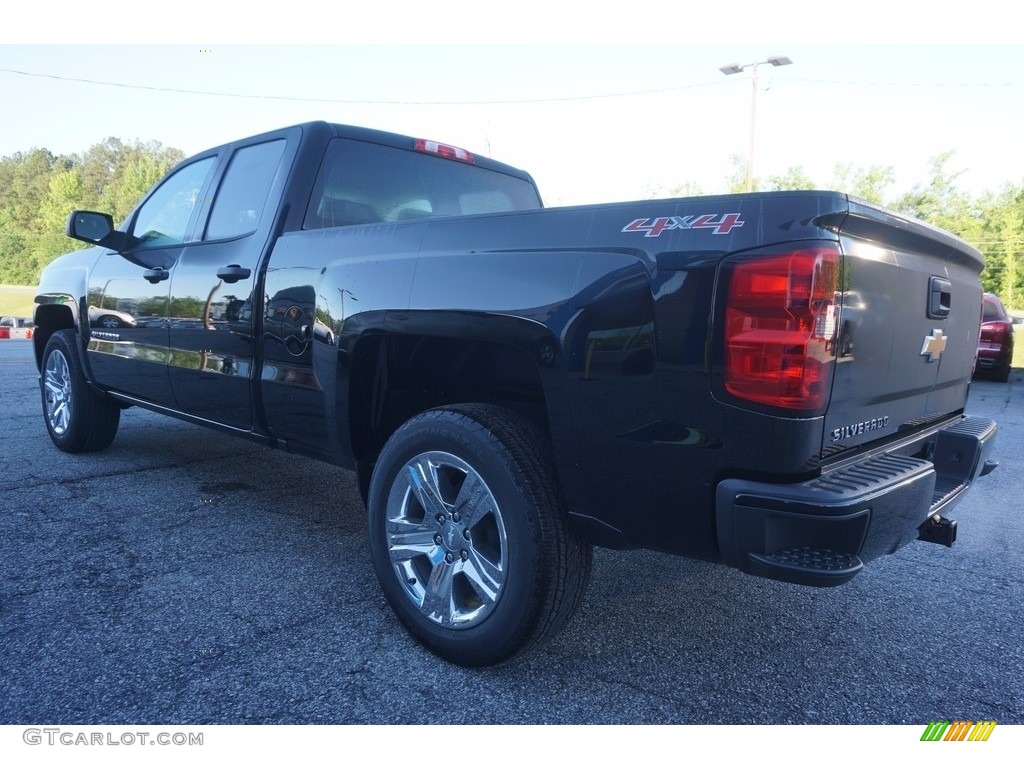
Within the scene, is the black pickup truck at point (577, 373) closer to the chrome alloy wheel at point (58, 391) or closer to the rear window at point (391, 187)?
the rear window at point (391, 187)

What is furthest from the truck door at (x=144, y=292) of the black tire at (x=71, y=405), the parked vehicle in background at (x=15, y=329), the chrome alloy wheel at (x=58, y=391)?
the parked vehicle in background at (x=15, y=329)

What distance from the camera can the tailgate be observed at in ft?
6.31

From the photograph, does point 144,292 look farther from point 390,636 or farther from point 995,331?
point 995,331

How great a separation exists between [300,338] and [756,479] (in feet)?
6.26

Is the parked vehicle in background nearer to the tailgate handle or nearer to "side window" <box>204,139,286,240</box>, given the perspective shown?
"side window" <box>204,139,286,240</box>

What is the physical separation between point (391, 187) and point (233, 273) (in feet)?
2.86

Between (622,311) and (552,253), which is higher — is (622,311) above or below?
below

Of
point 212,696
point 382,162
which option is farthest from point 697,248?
point 382,162

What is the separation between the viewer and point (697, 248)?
1.90 meters

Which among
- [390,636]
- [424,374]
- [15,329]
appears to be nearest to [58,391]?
[424,374]

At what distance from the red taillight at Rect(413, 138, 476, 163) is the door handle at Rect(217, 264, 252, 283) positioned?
1109mm

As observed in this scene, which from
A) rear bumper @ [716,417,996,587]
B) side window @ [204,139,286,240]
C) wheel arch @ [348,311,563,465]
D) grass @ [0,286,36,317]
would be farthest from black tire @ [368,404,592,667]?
grass @ [0,286,36,317]

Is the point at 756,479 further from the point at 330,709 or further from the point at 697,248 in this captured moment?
the point at 330,709

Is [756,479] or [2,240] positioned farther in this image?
[2,240]
